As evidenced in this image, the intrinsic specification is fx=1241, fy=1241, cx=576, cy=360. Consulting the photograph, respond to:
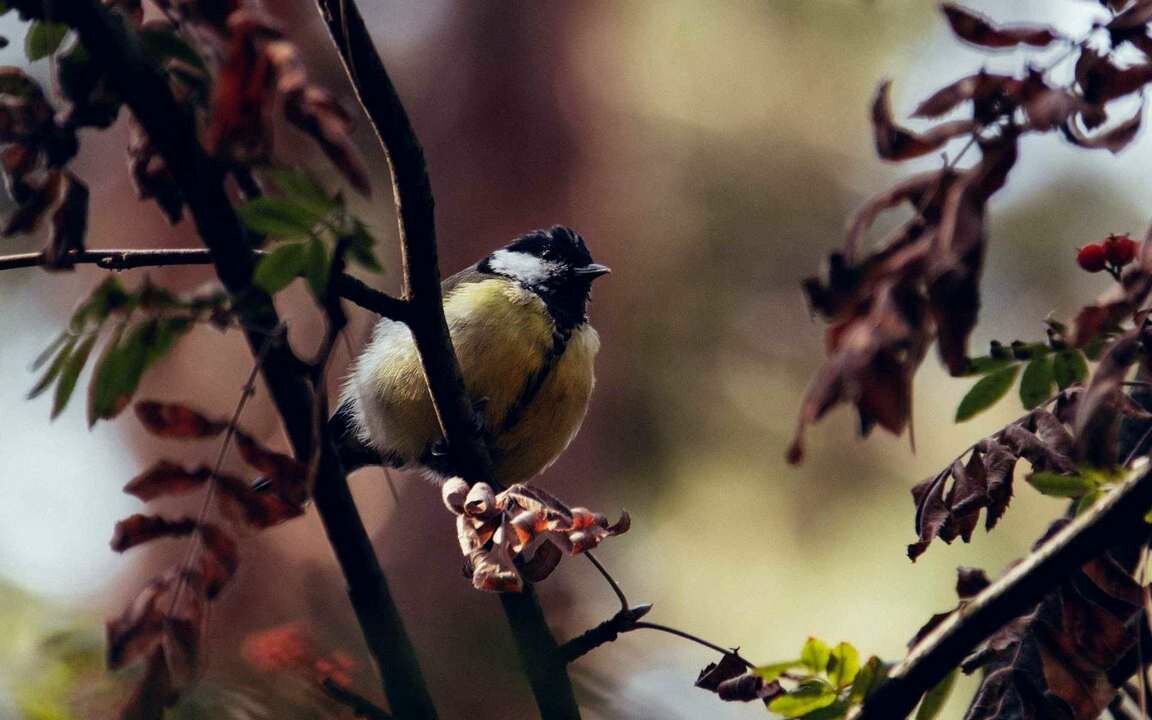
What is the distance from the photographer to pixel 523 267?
4.24 metres

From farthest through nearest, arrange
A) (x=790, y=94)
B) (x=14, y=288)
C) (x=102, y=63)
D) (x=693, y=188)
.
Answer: (x=790, y=94) < (x=693, y=188) < (x=14, y=288) < (x=102, y=63)

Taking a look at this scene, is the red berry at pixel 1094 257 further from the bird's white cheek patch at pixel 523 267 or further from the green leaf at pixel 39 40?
the bird's white cheek patch at pixel 523 267

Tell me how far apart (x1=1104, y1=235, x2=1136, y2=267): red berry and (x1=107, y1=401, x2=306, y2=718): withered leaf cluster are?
127cm

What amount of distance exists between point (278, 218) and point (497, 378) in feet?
7.56

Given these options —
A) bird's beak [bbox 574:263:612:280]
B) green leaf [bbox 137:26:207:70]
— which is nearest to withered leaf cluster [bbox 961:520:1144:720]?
green leaf [bbox 137:26:207:70]

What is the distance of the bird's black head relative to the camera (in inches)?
157

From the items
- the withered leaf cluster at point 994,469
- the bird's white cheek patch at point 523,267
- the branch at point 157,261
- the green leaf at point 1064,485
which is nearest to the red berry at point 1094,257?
the withered leaf cluster at point 994,469

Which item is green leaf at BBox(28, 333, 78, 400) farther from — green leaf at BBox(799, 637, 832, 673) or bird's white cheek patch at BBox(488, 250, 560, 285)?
bird's white cheek patch at BBox(488, 250, 560, 285)

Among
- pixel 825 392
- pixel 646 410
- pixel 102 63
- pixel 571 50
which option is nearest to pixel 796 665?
pixel 825 392

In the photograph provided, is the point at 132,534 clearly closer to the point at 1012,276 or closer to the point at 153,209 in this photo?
the point at 153,209

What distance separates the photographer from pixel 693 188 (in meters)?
6.50

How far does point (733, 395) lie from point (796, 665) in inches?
169

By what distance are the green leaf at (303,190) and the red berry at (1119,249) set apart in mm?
1244

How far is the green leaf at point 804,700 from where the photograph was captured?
169 centimetres
